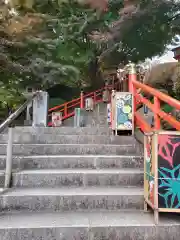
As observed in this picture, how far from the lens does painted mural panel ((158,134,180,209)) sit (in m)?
2.21

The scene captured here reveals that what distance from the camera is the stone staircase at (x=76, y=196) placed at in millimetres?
2096

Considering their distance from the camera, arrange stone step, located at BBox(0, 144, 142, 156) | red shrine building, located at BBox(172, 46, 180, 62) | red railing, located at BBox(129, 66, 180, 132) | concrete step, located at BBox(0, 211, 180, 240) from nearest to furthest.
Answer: concrete step, located at BBox(0, 211, 180, 240)
red railing, located at BBox(129, 66, 180, 132)
stone step, located at BBox(0, 144, 142, 156)
red shrine building, located at BBox(172, 46, 180, 62)

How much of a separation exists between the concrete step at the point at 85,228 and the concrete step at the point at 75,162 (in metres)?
1.02

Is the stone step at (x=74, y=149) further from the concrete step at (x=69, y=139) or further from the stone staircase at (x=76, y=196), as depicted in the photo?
the concrete step at (x=69, y=139)

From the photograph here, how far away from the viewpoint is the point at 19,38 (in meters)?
4.99

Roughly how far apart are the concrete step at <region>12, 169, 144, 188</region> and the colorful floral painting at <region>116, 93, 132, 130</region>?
1.43m

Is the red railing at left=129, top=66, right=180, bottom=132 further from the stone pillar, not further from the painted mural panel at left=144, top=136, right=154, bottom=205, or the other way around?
the stone pillar

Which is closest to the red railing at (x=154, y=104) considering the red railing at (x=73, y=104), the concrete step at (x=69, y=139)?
the concrete step at (x=69, y=139)

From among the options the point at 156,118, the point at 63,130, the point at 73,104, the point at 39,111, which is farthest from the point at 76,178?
the point at 73,104

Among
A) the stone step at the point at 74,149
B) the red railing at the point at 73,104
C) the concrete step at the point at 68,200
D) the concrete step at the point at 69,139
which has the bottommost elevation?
the concrete step at the point at 68,200

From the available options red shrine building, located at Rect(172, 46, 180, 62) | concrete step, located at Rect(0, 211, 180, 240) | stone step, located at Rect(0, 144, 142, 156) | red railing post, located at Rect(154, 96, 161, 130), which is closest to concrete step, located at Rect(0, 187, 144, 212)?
concrete step, located at Rect(0, 211, 180, 240)

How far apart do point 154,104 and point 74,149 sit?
1531 millimetres

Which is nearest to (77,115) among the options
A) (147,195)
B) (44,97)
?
(44,97)

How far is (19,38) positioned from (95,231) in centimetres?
447
